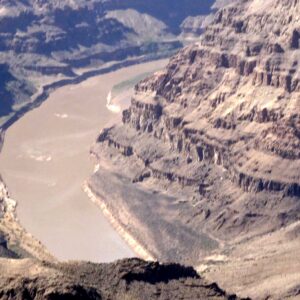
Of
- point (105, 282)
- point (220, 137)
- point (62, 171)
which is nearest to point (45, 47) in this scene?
point (62, 171)

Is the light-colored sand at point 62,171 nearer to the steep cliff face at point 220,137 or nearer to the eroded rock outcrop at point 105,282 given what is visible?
the steep cliff face at point 220,137

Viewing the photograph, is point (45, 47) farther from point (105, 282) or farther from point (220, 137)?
point (105, 282)

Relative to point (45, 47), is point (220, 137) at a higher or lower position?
higher

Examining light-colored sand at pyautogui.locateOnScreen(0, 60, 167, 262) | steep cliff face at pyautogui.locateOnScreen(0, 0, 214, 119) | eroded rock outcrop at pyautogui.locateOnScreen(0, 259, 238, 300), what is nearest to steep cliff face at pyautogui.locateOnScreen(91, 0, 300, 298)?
light-colored sand at pyautogui.locateOnScreen(0, 60, 167, 262)

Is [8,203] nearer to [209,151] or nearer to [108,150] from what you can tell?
[108,150]

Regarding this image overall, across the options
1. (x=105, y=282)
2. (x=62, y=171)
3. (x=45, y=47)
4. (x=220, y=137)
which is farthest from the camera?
(x=45, y=47)

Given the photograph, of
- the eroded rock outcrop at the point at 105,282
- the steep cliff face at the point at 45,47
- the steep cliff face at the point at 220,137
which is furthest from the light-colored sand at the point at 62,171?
the eroded rock outcrop at the point at 105,282
